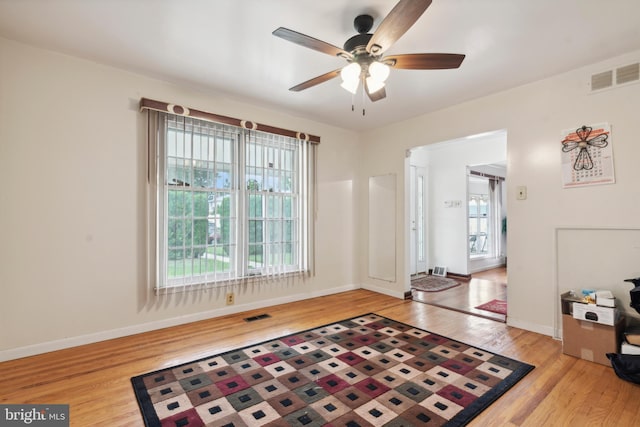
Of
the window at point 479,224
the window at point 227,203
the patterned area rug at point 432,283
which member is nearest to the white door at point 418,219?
the patterned area rug at point 432,283

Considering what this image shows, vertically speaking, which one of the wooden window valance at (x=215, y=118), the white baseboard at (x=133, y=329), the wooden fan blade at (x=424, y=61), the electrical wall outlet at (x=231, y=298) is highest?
the wooden window valance at (x=215, y=118)

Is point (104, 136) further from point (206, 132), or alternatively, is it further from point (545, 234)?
point (545, 234)

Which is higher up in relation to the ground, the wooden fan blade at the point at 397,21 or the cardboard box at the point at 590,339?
the wooden fan blade at the point at 397,21

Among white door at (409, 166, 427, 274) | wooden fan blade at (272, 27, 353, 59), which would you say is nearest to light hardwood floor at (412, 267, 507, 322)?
white door at (409, 166, 427, 274)

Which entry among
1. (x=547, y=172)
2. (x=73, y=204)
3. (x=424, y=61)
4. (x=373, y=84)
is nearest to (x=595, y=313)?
(x=547, y=172)

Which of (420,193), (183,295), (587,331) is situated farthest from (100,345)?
(420,193)

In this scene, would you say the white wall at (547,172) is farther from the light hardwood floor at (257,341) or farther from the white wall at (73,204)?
the white wall at (73,204)

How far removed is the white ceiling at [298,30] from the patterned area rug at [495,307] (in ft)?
8.90

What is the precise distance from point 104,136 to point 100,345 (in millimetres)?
2007

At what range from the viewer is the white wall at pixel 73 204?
2574 mm

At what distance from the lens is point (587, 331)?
255 centimetres

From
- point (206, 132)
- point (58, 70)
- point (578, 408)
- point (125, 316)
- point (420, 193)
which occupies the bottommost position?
point (578, 408)

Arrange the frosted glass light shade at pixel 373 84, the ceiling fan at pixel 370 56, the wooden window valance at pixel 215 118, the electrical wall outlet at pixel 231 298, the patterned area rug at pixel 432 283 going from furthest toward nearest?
the patterned area rug at pixel 432 283
the electrical wall outlet at pixel 231 298
the wooden window valance at pixel 215 118
the frosted glass light shade at pixel 373 84
the ceiling fan at pixel 370 56

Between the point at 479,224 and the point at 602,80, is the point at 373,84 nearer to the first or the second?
the point at 602,80
